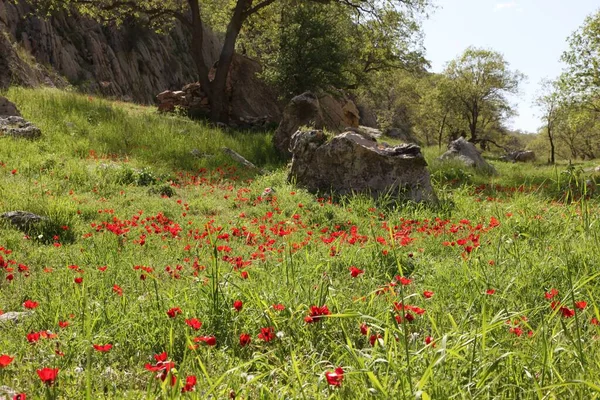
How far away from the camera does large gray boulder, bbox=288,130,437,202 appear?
29.2 ft

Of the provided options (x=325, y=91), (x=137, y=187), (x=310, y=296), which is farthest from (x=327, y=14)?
(x=310, y=296)

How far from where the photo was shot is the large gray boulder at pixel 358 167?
889cm

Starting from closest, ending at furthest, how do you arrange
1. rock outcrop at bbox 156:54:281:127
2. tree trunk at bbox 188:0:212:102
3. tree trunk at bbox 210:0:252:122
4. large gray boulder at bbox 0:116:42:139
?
large gray boulder at bbox 0:116:42:139 < tree trunk at bbox 210:0:252:122 < tree trunk at bbox 188:0:212:102 < rock outcrop at bbox 156:54:281:127

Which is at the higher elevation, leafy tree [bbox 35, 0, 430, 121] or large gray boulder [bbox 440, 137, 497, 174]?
leafy tree [bbox 35, 0, 430, 121]

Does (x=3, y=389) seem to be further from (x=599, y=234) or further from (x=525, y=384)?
(x=599, y=234)

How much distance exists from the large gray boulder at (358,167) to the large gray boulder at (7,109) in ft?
26.6

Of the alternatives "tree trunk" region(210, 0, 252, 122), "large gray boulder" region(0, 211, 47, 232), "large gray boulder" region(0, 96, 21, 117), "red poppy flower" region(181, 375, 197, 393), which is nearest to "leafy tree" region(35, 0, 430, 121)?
"tree trunk" region(210, 0, 252, 122)

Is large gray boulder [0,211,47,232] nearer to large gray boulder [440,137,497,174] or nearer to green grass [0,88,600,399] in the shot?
green grass [0,88,600,399]

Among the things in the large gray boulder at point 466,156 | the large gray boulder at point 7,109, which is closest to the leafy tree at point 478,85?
the large gray boulder at point 466,156

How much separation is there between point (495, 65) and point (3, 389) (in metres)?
47.5

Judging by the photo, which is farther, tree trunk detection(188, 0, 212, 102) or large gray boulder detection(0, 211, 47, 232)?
tree trunk detection(188, 0, 212, 102)

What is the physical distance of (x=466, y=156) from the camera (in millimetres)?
17891

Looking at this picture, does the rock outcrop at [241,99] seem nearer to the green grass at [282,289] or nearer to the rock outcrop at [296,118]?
the rock outcrop at [296,118]

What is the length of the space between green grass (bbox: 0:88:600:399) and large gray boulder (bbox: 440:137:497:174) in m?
7.60
